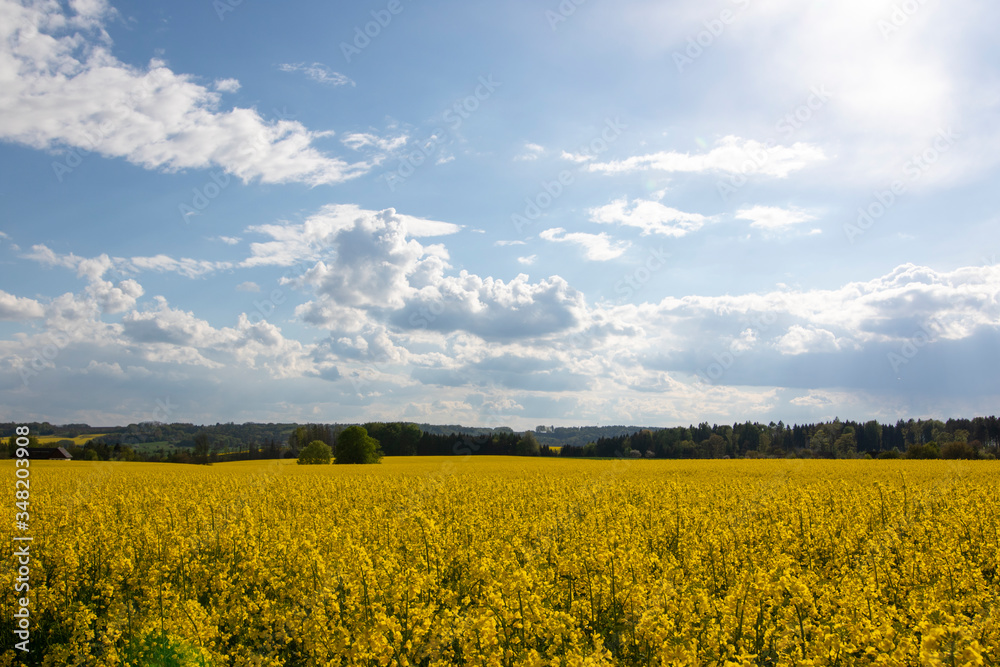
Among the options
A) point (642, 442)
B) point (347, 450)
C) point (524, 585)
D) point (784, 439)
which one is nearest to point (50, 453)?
point (347, 450)

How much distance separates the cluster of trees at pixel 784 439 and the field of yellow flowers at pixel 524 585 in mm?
86099

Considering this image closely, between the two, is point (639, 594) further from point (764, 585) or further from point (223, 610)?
point (223, 610)

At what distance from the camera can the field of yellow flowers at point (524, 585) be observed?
509 cm

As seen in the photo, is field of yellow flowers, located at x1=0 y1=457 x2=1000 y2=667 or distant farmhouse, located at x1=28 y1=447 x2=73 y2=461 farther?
distant farmhouse, located at x1=28 y1=447 x2=73 y2=461

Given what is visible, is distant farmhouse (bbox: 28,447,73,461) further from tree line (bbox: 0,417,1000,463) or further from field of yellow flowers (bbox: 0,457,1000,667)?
field of yellow flowers (bbox: 0,457,1000,667)

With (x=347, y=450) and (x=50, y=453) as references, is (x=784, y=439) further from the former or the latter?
(x=50, y=453)

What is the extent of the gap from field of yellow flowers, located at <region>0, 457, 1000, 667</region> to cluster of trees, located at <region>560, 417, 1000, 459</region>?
86.1 meters

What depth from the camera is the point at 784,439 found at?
12256 cm

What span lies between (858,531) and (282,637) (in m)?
10.2

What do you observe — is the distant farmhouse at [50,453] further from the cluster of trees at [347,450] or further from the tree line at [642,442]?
the cluster of trees at [347,450]

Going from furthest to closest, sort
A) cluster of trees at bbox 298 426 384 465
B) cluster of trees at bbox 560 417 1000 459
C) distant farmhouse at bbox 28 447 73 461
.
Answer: cluster of trees at bbox 560 417 1000 459 < cluster of trees at bbox 298 426 384 465 < distant farmhouse at bbox 28 447 73 461

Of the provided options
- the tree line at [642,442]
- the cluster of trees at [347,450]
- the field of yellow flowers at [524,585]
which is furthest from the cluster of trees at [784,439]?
the field of yellow flowers at [524,585]

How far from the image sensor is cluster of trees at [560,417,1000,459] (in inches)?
3752

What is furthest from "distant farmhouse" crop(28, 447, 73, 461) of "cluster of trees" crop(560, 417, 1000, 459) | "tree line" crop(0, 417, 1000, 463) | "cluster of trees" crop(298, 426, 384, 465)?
"cluster of trees" crop(560, 417, 1000, 459)
